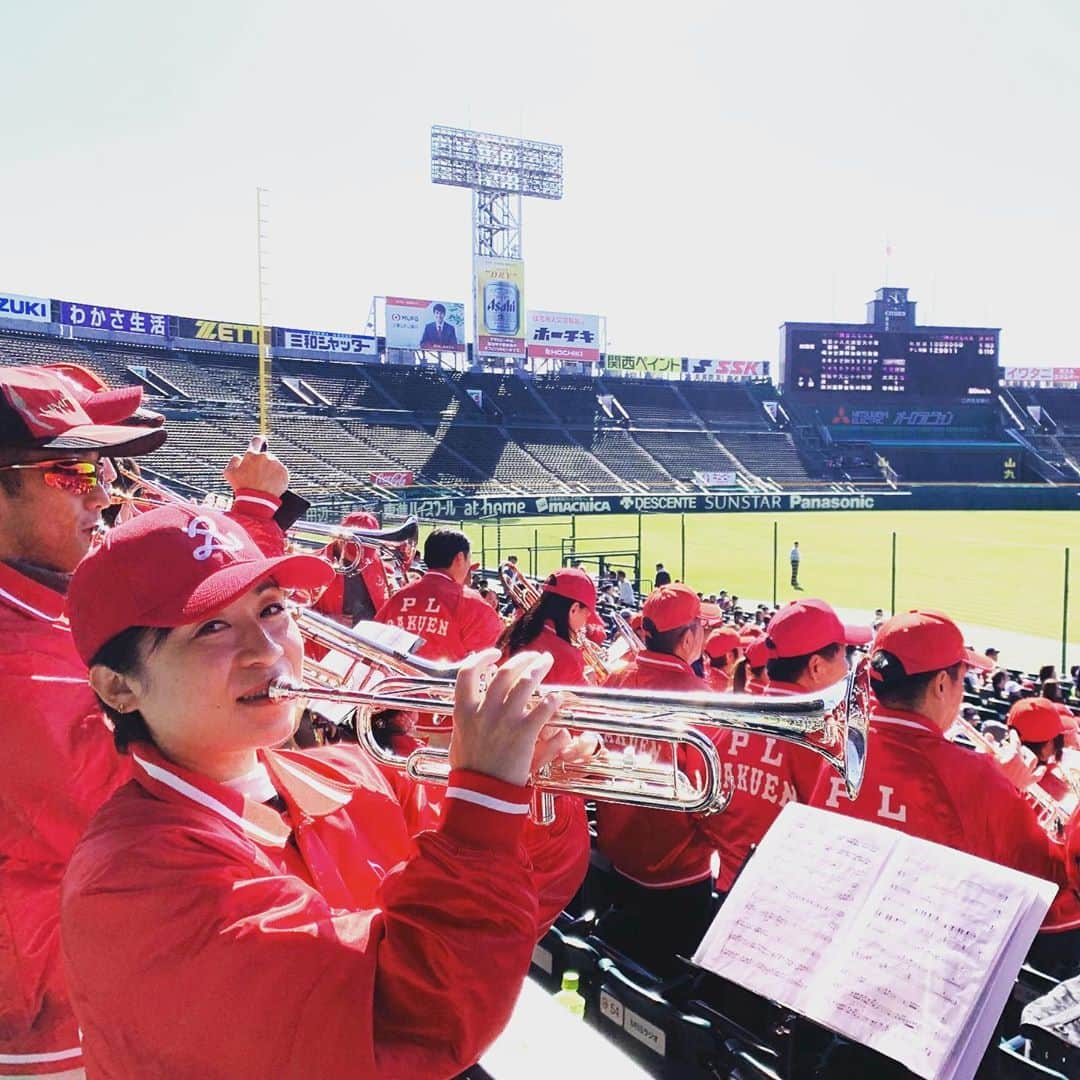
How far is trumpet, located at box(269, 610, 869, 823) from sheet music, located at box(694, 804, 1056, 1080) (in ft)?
0.57

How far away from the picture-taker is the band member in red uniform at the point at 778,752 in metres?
3.23

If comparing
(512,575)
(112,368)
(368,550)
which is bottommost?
(512,575)

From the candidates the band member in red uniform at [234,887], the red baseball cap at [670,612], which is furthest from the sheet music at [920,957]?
the red baseball cap at [670,612]

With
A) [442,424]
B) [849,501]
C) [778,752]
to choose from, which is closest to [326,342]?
[442,424]

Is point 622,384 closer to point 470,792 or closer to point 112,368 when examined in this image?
point 112,368

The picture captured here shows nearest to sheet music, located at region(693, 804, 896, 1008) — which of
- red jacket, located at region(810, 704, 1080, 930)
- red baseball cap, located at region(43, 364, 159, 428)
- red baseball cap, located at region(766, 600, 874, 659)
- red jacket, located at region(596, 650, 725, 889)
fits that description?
red jacket, located at region(810, 704, 1080, 930)

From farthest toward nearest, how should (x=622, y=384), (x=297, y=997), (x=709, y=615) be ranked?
1. (x=622, y=384)
2. (x=709, y=615)
3. (x=297, y=997)

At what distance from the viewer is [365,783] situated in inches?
71.1

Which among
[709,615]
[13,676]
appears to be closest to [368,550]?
[709,615]

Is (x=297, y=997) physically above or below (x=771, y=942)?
above

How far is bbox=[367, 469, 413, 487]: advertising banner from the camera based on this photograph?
127 ft

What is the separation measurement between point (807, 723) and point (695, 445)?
51.5 metres

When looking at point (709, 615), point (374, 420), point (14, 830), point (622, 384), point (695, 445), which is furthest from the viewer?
point (622, 384)

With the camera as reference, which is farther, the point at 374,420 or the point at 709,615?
the point at 374,420
